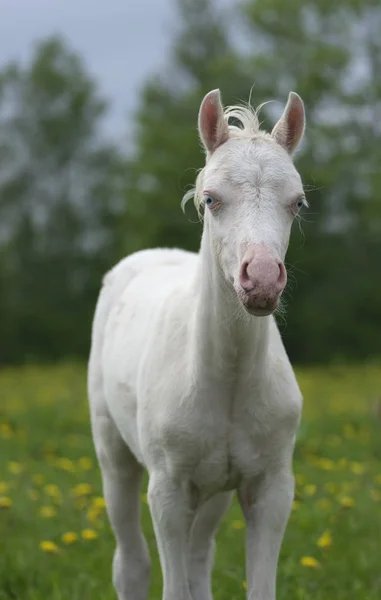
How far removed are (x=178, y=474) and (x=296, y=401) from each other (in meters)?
0.56

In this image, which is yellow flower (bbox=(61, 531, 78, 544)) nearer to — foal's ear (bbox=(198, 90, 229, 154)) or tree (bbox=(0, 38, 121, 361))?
foal's ear (bbox=(198, 90, 229, 154))

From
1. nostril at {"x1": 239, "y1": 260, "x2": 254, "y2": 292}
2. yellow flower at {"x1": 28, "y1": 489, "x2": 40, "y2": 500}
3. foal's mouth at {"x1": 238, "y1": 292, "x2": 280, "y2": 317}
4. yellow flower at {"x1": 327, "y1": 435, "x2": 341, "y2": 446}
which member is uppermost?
nostril at {"x1": 239, "y1": 260, "x2": 254, "y2": 292}

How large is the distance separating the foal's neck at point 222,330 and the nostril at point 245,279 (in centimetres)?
53

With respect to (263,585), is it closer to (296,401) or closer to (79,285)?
(296,401)

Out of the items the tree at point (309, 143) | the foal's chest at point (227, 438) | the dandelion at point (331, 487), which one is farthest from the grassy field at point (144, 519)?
the tree at point (309, 143)

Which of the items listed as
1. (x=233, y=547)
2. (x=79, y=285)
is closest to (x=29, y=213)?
(x=79, y=285)

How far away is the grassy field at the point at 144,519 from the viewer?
16.6 ft

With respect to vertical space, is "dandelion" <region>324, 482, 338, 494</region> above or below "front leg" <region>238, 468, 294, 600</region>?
below

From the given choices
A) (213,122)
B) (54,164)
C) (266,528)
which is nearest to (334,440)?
(266,528)

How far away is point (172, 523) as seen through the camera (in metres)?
3.99

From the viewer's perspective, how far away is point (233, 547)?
5.71 meters

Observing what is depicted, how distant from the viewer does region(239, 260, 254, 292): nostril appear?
3195 millimetres

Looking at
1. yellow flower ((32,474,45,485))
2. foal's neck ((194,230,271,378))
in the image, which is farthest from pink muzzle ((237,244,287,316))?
yellow flower ((32,474,45,485))

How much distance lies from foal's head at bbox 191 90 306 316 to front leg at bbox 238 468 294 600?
0.91 metres
